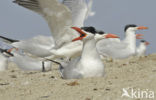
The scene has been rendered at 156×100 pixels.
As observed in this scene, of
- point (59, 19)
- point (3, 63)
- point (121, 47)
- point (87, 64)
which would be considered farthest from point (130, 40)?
point (87, 64)

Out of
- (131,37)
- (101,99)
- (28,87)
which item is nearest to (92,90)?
(101,99)

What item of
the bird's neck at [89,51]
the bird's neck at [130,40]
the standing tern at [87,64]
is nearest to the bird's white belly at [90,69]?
the standing tern at [87,64]

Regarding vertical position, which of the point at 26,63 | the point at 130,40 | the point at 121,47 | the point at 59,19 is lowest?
the point at 26,63

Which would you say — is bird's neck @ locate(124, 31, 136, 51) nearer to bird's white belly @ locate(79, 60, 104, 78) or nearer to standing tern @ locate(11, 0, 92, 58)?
standing tern @ locate(11, 0, 92, 58)

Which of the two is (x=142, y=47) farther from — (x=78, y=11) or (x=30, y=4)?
(x=30, y=4)

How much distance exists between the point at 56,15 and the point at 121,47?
5.04 m

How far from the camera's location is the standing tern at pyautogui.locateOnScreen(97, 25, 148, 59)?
10.5 metres

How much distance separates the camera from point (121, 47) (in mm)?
11523

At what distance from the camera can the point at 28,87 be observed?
15.9 ft

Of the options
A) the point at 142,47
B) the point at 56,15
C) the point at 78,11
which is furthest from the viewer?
the point at 142,47

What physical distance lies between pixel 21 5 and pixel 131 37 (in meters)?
7.56

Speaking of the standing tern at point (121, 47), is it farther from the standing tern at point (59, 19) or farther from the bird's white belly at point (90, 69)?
the bird's white belly at point (90, 69)

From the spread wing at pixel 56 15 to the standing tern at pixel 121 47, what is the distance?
2.80 meters

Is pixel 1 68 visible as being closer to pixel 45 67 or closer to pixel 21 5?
pixel 45 67
